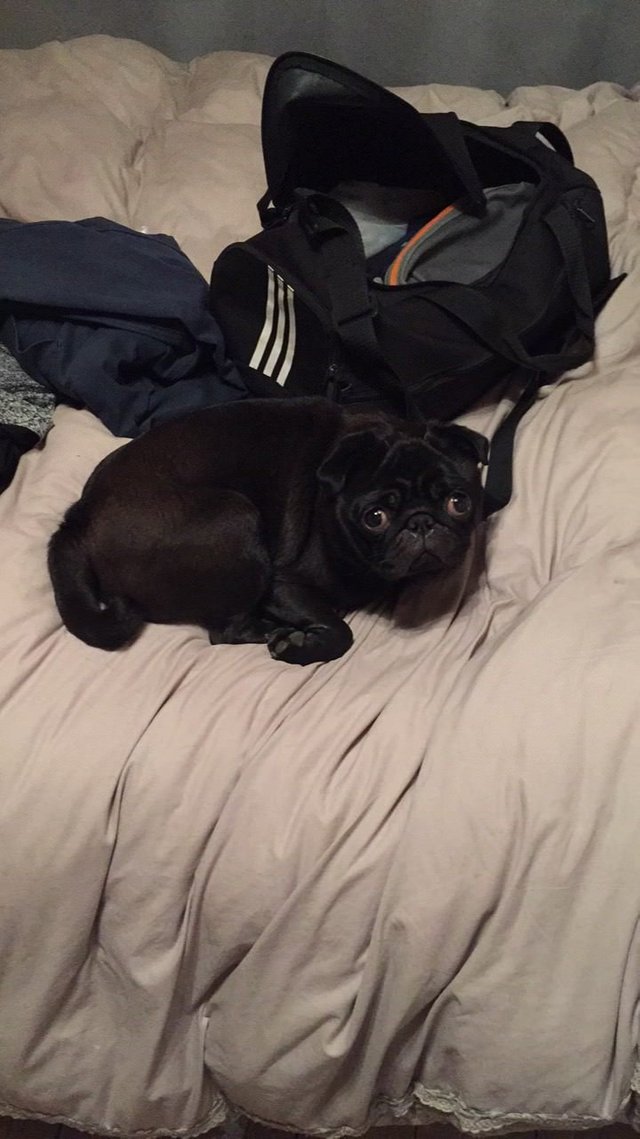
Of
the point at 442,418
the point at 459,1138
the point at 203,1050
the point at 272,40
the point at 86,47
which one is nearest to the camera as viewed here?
the point at 203,1050

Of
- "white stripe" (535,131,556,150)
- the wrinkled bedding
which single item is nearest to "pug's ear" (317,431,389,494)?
the wrinkled bedding

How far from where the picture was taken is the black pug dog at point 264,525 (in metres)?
1.12

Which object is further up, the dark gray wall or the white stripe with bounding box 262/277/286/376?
the dark gray wall

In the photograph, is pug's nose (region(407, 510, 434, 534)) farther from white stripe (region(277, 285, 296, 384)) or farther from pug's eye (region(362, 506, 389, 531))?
white stripe (region(277, 285, 296, 384))

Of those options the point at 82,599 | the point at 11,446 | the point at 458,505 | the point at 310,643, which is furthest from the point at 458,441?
the point at 11,446

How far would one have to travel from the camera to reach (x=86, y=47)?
196 centimetres

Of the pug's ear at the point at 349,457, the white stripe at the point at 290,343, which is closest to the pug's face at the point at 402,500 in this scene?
the pug's ear at the point at 349,457

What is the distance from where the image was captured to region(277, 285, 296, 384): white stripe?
135 cm

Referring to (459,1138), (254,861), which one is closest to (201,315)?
(254,861)

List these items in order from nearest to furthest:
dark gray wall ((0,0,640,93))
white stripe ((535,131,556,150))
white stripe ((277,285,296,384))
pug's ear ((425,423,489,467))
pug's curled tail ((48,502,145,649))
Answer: pug's curled tail ((48,502,145,649))
pug's ear ((425,423,489,467))
white stripe ((277,285,296,384))
white stripe ((535,131,556,150))
dark gray wall ((0,0,640,93))

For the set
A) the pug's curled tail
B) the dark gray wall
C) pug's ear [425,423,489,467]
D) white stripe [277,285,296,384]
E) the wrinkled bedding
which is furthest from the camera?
the dark gray wall

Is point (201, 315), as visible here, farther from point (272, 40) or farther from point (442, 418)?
point (272, 40)

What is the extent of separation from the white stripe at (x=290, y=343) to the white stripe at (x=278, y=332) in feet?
0.04

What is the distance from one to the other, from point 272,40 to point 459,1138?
92.5 inches
